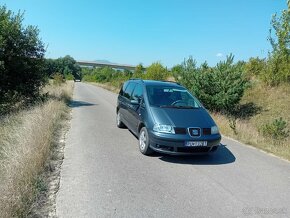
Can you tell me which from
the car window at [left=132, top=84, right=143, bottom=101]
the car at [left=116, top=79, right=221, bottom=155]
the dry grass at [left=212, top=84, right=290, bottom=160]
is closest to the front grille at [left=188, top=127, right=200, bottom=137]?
the car at [left=116, top=79, right=221, bottom=155]

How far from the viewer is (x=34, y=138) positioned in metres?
6.97

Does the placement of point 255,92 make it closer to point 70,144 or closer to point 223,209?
point 70,144

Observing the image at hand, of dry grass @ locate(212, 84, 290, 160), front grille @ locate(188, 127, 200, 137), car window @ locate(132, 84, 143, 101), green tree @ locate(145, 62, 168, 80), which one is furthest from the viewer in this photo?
green tree @ locate(145, 62, 168, 80)

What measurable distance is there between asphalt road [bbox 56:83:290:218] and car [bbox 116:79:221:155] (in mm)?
357

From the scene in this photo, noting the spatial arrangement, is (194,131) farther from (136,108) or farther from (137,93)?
(137,93)

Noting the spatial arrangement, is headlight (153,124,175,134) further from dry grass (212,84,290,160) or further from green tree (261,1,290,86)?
green tree (261,1,290,86)

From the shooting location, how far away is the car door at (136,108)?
7.87m

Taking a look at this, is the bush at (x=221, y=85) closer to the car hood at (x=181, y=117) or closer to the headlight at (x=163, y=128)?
the car hood at (x=181, y=117)

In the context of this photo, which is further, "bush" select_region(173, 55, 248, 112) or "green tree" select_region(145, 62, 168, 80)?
"green tree" select_region(145, 62, 168, 80)

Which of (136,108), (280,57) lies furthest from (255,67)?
(136,108)

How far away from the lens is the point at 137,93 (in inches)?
340

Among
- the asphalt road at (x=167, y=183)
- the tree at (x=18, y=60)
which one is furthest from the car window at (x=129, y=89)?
the tree at (x=18, y=60)

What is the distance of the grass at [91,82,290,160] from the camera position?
376 inches

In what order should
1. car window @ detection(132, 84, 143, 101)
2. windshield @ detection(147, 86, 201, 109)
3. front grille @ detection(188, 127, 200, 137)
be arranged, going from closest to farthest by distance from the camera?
front grille @ detection(188, 127, 200, 137)
windshield @ detection(147, 86, 201, 109)
car window @ detection(132, 84, 143, 101)
